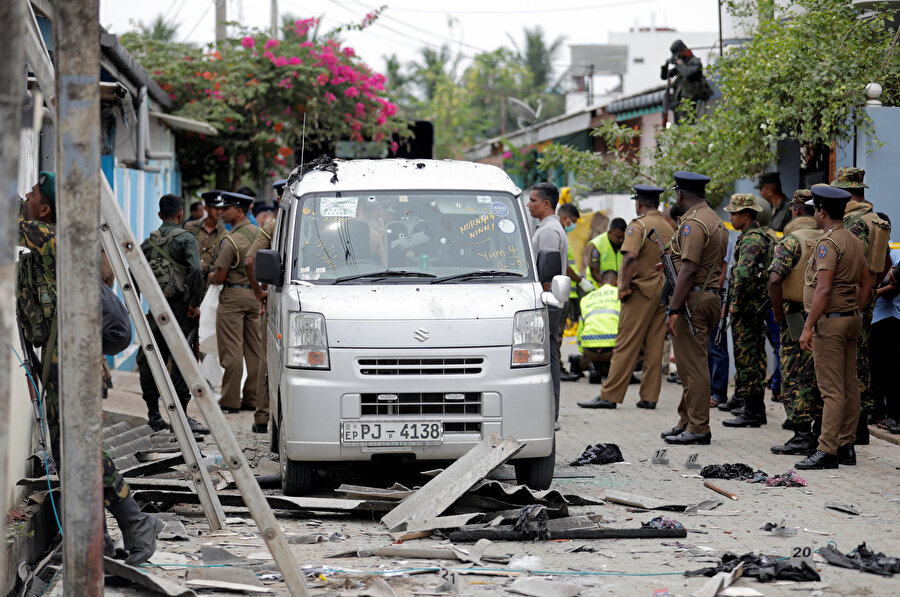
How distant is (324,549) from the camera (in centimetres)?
637

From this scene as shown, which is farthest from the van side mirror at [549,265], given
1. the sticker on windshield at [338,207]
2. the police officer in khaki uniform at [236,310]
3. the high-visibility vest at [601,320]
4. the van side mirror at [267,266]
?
the high-visibility vest at [601,320]

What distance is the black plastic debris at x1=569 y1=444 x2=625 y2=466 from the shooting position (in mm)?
9109

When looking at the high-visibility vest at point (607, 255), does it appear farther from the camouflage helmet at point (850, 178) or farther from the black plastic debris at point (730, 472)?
the black plastic debris at point (730, 472)

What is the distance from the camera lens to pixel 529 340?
297 inches

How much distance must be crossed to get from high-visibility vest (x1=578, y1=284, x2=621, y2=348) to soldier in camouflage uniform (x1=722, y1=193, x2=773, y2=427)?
2.99 meters

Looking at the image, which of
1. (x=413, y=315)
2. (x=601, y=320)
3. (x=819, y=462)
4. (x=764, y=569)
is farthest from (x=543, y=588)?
(x=601, y=320)

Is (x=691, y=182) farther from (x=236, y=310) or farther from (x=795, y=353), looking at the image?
(x=236, y=310)

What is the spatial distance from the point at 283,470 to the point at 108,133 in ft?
25.6

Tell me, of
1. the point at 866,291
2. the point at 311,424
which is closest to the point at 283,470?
the point at 311,424

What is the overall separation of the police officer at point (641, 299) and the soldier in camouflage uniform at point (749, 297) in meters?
→ 0.80

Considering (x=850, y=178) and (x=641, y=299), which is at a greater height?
(x=850, y=178)

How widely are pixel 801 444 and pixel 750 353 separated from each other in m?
1.65

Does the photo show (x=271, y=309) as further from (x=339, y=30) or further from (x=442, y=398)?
(x=339, y=30)

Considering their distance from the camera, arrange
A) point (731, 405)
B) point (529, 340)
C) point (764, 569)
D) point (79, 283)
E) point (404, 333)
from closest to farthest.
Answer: point (79, 283) < point (764, 569) < point (404, 333) < point (529, 340) < point (731, 405)
